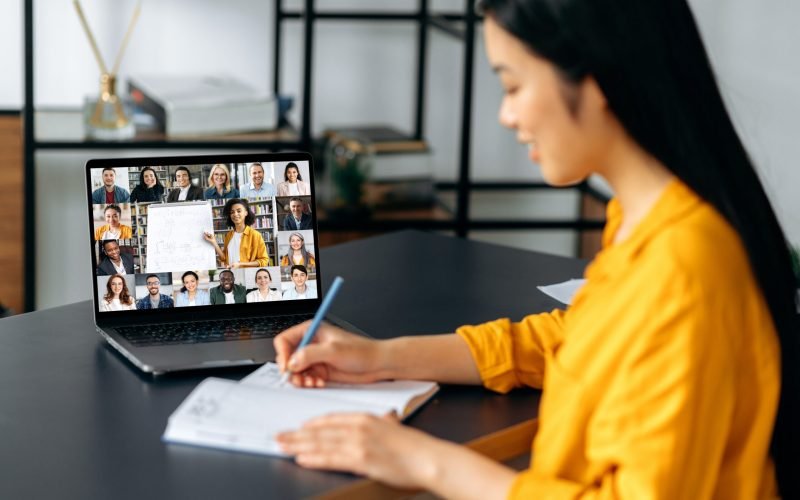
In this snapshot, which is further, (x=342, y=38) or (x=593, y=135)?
(x=342, y=38)

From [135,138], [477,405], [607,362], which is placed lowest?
[477,405]

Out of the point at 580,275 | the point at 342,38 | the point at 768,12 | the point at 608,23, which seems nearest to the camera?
the point at 608,23

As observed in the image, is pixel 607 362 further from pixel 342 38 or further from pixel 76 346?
pixel 342 38

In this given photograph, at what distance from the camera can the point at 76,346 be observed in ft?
4.62

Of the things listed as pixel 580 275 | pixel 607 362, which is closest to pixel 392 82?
pixel 580 275

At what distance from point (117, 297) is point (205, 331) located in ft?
0.42

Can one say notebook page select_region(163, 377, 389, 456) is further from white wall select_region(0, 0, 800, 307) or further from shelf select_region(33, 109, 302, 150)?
white wall select_region(0, 0, 800, 307)

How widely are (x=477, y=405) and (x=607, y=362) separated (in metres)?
0.32

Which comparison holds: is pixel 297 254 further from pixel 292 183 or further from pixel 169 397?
A: pixel 169 397

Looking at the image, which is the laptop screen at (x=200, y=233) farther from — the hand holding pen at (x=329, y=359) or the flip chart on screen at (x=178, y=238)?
the hand holding pen at (x=329, y=359)

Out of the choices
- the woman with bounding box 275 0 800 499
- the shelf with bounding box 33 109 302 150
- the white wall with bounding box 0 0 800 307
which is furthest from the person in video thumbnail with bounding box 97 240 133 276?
the white wall with bounding box 0 0 800 307

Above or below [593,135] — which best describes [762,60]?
above

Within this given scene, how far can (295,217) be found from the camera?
1495 mm

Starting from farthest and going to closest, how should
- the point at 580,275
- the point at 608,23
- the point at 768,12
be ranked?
the point at 768,12 → the point at 580,275 → the point at 608,23
